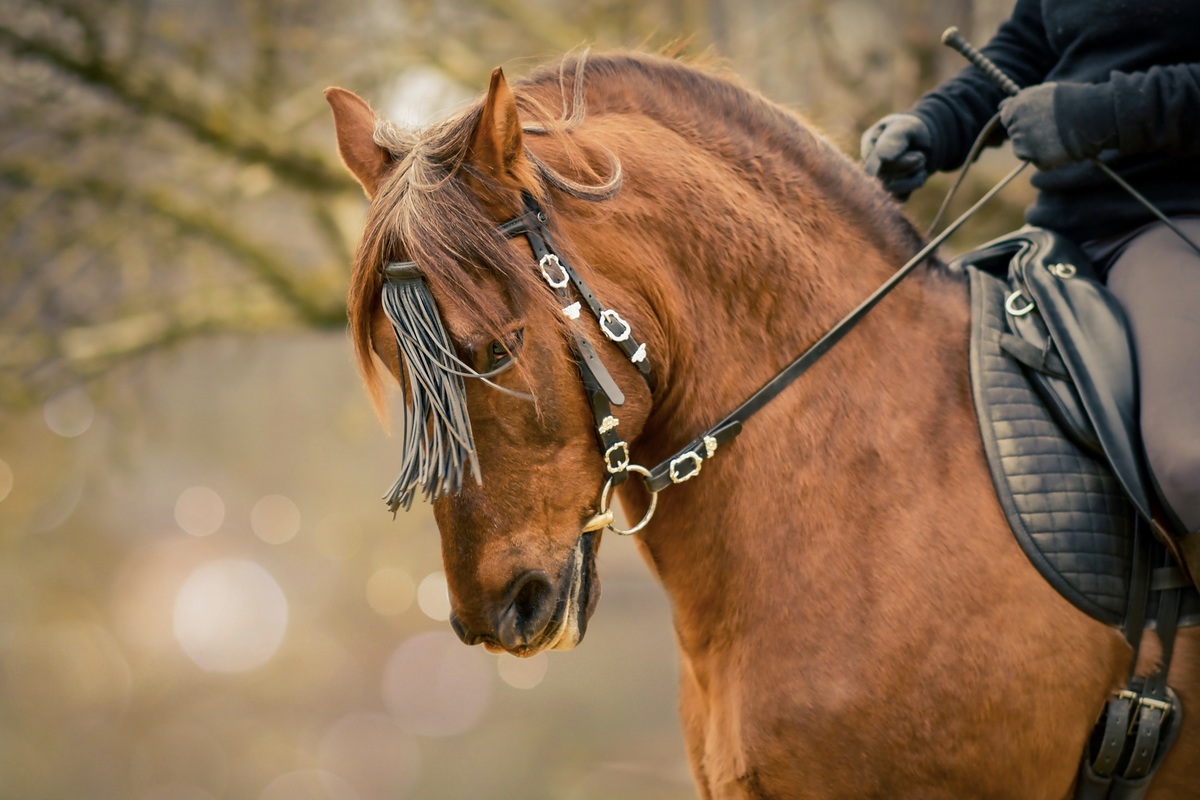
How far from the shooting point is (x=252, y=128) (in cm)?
602

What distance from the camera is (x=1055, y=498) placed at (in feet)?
6.63

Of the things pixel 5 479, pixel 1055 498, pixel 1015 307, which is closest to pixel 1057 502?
pixel 1055 498

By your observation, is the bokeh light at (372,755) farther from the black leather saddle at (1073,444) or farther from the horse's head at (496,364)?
A: the black leather saddle at (1073,444)

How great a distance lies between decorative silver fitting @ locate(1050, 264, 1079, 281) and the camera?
7.26 feet

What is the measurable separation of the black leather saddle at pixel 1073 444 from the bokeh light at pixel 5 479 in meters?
7.14

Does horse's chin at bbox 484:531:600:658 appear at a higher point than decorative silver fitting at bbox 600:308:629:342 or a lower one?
lower

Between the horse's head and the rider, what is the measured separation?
1.02m

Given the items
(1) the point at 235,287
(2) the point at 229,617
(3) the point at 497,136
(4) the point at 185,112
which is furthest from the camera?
(2) the point at 229,617

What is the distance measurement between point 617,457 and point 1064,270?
3.69 feet

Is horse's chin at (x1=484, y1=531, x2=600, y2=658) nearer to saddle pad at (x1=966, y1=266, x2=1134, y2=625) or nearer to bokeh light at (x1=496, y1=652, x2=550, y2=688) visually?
saddle pad at (x1=966, y1=266, x2=1134, y2=625)

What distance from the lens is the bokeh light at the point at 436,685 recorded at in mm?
11820

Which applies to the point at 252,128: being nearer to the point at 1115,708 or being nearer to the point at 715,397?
the point at 715,397

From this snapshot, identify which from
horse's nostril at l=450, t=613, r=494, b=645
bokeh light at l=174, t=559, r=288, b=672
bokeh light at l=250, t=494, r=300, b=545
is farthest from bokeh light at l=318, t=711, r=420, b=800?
horse's nostril at l=450, t=613, r=494, b=645

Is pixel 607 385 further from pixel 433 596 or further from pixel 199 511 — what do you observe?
pixel 199 511
